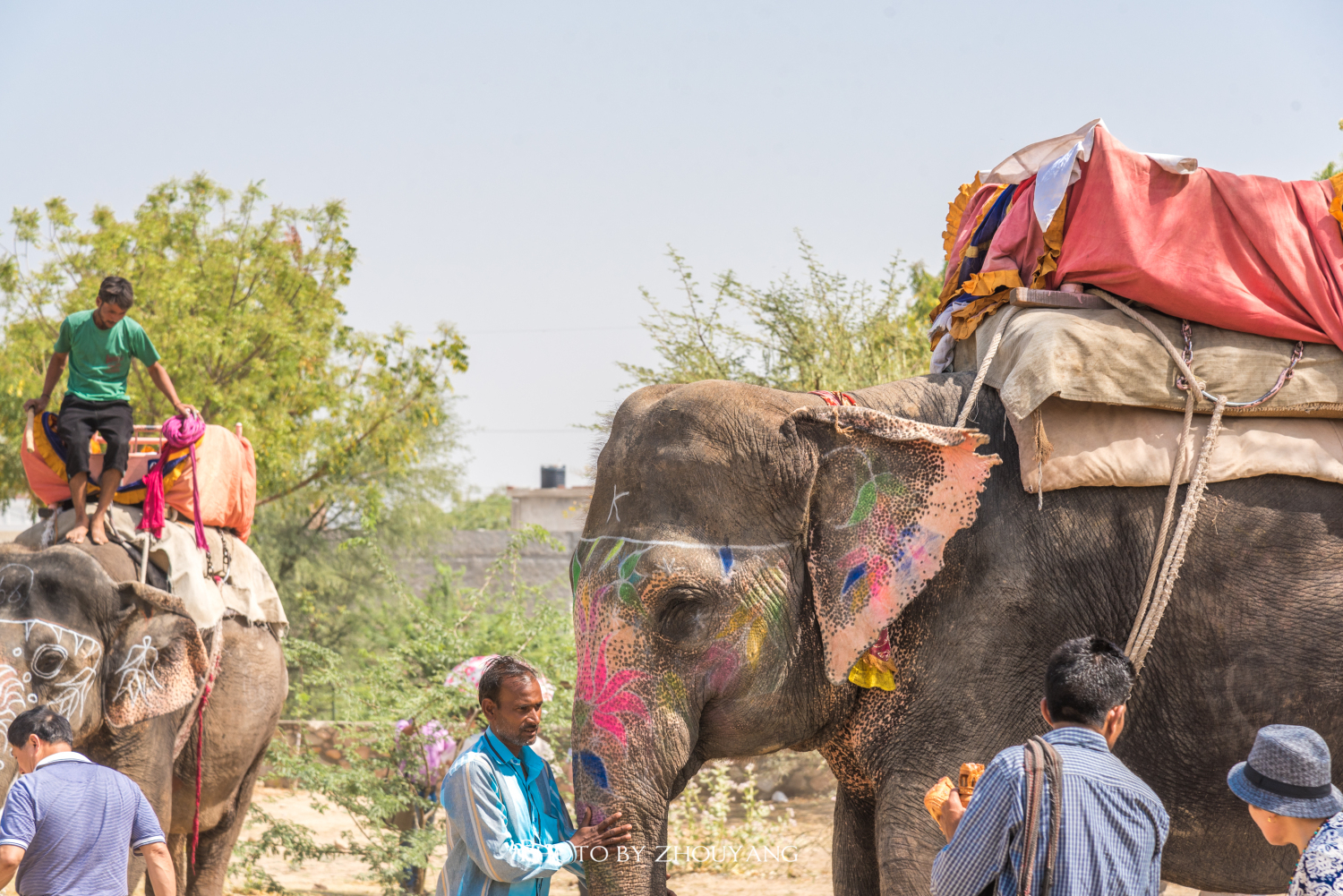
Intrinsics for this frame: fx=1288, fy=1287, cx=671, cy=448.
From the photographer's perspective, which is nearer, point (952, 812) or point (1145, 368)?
point (952, 812)

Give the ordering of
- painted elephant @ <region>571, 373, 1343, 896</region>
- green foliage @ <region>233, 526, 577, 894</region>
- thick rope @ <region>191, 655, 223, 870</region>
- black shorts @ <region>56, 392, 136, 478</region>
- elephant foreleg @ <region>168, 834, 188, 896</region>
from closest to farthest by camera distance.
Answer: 1. painted elephant @ <region>571, 373, 1343, 896</region>
2. black shorts @ <region>56, 392, 136, 478</region>
3. thick rope @ <region>191, 655, 223, 870</region>
4. elephant foreleg @ <region>168, 834, 188, 896</region>
5. green foliage @ <region>233, 526, 577, 894</region>

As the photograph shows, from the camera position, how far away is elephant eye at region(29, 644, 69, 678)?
6031mm

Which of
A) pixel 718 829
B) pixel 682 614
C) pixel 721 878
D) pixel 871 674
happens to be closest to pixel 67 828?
pixel 682 614

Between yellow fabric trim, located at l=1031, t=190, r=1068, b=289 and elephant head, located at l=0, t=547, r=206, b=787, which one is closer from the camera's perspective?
yellow fabric trim, located at l=1031, t=190, r=1068, b=289

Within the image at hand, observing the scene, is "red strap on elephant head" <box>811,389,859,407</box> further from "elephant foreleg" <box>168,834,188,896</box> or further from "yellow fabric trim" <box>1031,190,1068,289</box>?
"elephant foreleg" <box>168,834,188,896</box>

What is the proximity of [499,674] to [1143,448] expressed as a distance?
6.15 feet

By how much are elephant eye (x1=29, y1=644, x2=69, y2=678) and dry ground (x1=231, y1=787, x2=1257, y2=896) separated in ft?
10.1

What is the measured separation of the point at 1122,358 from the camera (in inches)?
141

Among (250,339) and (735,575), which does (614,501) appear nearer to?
(735,575)

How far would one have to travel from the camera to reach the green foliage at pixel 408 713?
8.16 m

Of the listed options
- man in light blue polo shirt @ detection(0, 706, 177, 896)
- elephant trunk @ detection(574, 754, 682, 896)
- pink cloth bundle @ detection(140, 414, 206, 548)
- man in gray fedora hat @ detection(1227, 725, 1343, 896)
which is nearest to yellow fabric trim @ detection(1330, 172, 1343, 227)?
man in gray fedora hat @ detection(1227, 725, 1343, 896)

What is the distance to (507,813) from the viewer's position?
3.43 metres

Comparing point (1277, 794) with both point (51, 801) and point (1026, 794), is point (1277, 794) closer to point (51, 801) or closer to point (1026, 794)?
point (1026, 794)

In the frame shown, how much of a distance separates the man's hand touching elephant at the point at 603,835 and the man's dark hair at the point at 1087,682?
128cm
